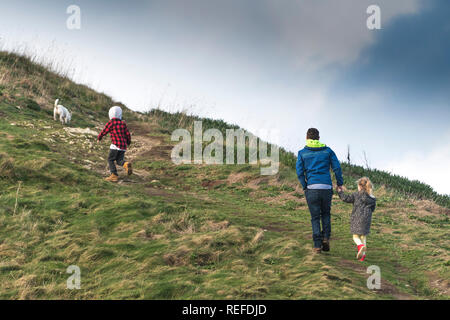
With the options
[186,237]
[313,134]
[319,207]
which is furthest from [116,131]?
[319,207]

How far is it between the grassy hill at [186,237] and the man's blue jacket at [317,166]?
123 cm

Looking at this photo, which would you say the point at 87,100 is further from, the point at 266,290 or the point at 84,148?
the point at 266,290

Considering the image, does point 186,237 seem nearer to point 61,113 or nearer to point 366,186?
point 366,186

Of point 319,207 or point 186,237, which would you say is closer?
point 319,207

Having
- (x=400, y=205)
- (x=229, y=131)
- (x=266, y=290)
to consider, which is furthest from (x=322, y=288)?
(x=229, y=131)

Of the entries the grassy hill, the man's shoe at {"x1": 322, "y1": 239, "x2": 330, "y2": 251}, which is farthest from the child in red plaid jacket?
the man's shoe at {"x1": 322, "y1": 239, "x2": 330, "y2": 251}

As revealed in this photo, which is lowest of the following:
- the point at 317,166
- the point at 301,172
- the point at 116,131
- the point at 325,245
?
the point at 325,245

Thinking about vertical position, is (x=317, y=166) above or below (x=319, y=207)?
above

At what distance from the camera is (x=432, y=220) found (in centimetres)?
1337

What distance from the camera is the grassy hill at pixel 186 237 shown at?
20.6ft

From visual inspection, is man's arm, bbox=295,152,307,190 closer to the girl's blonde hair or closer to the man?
the man

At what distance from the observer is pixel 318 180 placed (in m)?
7.99

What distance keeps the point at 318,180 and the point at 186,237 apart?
2546mm

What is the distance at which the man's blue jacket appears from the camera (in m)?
8.02
